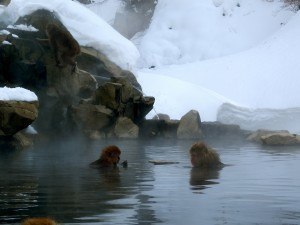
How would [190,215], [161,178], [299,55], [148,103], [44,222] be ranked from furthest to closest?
[299,55], [148,103], [161,178], [190,215], [44,222]

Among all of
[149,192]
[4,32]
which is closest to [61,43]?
[4,32]

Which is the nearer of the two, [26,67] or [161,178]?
[161,178]

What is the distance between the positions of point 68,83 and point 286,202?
563 inches

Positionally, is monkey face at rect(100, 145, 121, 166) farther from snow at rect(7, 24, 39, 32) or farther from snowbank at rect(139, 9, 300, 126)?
snowbank at rect(139, 9, 300, 126)

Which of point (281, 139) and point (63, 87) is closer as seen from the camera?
point (281, 139)

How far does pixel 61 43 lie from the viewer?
19266mm

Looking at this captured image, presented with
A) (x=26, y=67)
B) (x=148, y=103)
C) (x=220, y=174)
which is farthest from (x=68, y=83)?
(x=220, y=174)

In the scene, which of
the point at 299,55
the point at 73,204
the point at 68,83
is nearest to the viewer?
the point at 73,204

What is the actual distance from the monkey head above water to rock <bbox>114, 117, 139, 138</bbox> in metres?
10.6

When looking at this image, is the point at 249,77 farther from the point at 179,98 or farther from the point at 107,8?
the point at 107,8

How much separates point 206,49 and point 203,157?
102ft

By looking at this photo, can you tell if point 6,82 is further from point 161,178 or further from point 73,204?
point 73,204

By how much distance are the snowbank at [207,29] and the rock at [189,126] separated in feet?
60.6

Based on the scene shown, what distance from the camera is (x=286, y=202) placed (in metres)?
7.14
